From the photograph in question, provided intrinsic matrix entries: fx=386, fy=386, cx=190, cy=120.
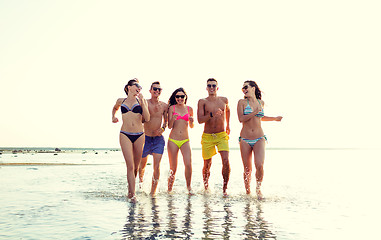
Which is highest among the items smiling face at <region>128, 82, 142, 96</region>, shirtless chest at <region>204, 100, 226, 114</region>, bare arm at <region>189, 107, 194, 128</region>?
smiling face at <region>128, 82, 142, 96</region>

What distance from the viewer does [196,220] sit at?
6828 millimetres

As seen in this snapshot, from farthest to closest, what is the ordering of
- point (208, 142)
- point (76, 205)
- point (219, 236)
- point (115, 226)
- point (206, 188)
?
point (206, 188)
point (208, 142)
point (76, 205)
point (115, 226)
point (219, 236)

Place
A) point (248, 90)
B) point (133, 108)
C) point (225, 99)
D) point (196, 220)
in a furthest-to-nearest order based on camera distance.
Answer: point (225, 99) → point (248, 90) → point (133, 108) → point (196, 220)

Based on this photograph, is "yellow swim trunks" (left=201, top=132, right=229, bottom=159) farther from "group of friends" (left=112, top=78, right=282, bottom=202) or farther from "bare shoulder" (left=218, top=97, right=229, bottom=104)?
"bare shoulder" (left=218, top=97, right=229, bottom=104)

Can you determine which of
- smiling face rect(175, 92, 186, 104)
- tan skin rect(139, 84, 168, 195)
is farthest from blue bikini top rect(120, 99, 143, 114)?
smiling face rect(175, 92, 186, 104)

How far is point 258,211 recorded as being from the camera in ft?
26.1

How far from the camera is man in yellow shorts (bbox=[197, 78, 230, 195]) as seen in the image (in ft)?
33.1

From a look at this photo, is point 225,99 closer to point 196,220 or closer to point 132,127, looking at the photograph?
point 132,127

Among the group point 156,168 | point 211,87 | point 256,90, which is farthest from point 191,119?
point 256,90

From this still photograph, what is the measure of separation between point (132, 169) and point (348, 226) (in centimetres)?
474

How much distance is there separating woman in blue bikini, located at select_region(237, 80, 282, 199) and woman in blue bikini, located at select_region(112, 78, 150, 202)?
248 centimetres

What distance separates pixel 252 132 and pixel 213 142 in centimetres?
115

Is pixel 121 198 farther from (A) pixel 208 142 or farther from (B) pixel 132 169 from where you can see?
(A) pixel 208 142

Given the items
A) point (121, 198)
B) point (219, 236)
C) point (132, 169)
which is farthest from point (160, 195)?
point (219, 236)
